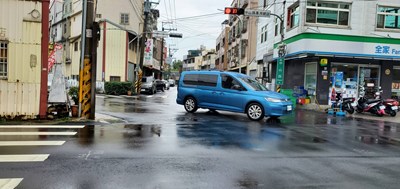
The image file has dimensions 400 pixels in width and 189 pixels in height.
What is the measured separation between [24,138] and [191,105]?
8377 mm

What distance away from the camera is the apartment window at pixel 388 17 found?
2217 centimetres

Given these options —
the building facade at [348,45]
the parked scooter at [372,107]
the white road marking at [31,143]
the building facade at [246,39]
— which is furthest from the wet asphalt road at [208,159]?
the building facade at [246,39]

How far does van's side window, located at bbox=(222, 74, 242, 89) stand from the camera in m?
15.1

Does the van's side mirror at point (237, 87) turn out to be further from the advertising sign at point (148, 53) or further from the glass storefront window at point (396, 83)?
the advertising sign at point (148, 53)

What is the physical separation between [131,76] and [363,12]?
25.4m

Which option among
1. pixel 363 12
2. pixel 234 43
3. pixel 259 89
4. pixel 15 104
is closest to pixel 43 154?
pixel 15 104

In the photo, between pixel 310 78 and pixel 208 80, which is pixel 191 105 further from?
pixel 310 78

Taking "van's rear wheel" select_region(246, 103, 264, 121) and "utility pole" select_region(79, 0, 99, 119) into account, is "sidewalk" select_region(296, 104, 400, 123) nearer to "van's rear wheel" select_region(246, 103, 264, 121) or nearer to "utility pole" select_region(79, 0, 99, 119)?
"van's rear wheel" select_region(246, 103, 264, 121)

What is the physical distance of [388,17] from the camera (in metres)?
22.3

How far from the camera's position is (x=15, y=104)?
39.2 feet

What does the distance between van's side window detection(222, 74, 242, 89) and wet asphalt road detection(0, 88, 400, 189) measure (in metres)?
3.81

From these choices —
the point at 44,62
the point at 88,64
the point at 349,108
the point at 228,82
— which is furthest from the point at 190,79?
the point at 349,108

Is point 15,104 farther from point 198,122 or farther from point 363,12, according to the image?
point 363,12

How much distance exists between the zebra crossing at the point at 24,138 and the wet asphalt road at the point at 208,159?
144 mm
